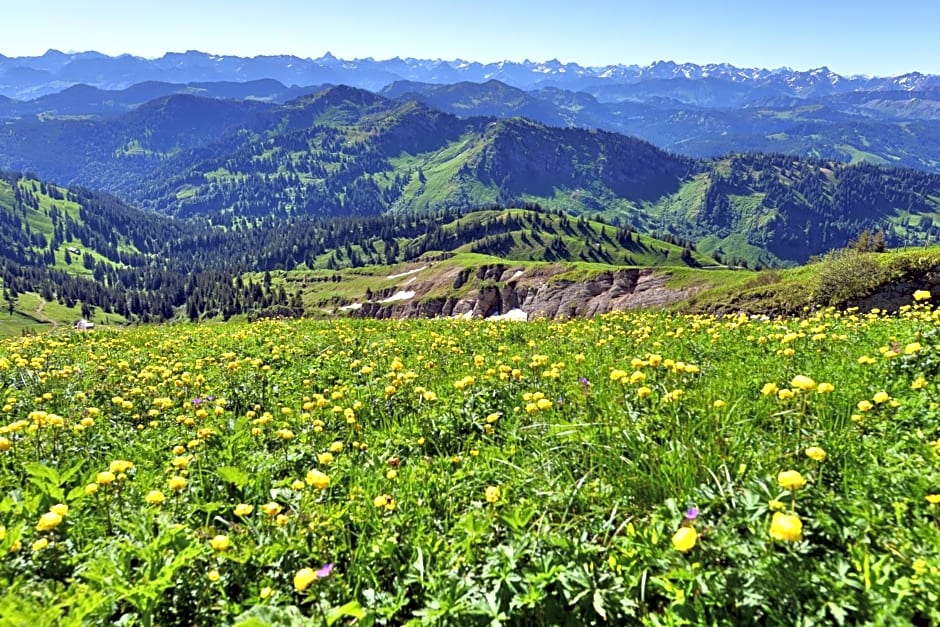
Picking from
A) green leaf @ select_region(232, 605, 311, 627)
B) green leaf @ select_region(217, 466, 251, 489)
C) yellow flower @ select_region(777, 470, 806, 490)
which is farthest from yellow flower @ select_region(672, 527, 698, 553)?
green leaf @ select_region(217, 466, 251, 489)

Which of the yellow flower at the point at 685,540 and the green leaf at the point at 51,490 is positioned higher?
the yellow flower at the point at 685,540

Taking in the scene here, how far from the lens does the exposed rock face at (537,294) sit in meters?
118

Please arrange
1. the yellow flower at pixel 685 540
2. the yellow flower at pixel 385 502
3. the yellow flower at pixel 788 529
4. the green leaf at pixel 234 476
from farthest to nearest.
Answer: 1. the green leaf at pixel 234 476
2. the yellow flower at pixel 385 502
3. the yellow flower at pixel 685 540
4. the yellow flower at pixel 788 529

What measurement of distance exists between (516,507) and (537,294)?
452 ft

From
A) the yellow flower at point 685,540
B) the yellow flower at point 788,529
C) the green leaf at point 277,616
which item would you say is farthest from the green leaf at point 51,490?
the yellow flower at point 788,529

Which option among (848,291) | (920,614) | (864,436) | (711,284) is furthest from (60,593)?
(711,284)

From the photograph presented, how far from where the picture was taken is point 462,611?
11.5ft

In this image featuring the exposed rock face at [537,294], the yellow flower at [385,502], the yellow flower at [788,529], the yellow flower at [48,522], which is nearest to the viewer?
the yellow flower at [788,529]

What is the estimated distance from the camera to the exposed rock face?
388ft

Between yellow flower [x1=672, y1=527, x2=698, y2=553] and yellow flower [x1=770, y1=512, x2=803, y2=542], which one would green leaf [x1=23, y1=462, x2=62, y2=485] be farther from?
yellow flower [x1=770, y1=512, x2=803, y2=542]

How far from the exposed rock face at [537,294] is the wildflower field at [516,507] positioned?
289 ft

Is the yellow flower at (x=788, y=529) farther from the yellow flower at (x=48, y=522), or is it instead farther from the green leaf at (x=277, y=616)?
the yellow flower at (x=48, y=522)

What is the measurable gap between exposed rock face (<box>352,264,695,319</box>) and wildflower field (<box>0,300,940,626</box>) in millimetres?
88226

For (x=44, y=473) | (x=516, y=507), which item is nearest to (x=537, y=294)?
(x=44, y=473)
